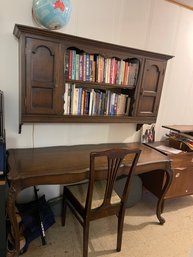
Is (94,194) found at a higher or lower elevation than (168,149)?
lower

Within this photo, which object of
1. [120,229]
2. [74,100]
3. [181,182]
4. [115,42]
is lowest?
[120,229]

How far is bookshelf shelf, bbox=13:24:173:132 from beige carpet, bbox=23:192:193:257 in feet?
3.55

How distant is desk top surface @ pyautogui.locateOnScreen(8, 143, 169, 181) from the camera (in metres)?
1.45

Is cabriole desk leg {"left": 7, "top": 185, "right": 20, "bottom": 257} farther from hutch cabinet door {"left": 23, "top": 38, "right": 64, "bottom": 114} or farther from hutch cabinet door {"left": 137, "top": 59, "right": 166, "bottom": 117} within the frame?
hutch cabinet door {"left": 137, "top": 59, "right": 166, "bottom": 117}

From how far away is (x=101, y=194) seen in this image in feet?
5.70

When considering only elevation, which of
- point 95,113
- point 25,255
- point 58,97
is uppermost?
point 58,97

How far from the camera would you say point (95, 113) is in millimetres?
1960

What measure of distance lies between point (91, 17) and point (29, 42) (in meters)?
0.74

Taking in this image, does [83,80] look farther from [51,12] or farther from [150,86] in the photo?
[150,86]

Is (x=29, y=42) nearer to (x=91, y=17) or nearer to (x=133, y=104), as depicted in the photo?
(x=91, y=17)

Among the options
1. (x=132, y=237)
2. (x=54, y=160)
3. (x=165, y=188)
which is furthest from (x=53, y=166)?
(x=165, y=188)

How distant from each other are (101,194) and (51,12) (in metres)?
1.54

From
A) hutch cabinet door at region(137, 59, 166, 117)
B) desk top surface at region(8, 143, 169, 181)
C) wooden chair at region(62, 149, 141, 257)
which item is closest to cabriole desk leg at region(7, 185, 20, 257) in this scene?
desk top surface at region(8, 143, 169, 181)

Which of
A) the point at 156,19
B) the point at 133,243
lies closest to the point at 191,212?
the point at 133,243
